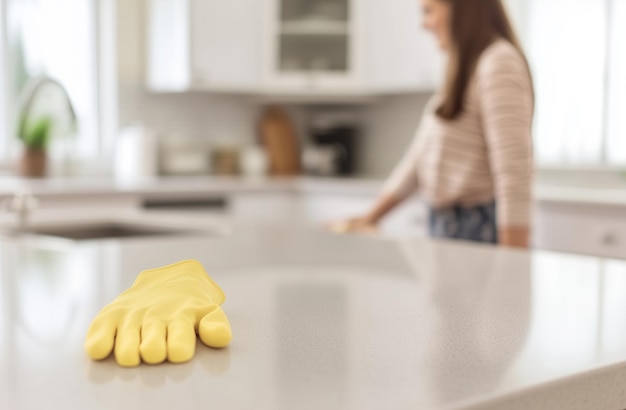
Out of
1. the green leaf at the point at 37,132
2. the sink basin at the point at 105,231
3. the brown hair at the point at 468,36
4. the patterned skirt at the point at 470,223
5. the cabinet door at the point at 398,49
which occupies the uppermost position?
the cabinet door at the point at 398,49

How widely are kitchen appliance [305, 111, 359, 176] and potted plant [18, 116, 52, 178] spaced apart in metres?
1.52

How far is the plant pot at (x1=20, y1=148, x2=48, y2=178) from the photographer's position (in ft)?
12.5

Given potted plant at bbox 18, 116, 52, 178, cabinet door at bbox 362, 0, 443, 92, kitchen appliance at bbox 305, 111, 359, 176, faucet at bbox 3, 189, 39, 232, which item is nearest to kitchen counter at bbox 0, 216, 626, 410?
faucet at bbox 3, 189, 39, 232

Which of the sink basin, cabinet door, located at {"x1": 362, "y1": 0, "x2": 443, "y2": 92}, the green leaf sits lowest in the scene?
the sink basin

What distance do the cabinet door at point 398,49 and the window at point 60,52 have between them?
1.48 meters

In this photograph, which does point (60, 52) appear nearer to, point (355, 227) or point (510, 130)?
point (355, 227)

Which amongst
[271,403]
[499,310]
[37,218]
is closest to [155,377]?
[271,403]

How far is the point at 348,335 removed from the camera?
80cm

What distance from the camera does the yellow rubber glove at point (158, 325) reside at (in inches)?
26.4

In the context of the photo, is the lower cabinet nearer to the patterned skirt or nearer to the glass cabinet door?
the patterned skirt

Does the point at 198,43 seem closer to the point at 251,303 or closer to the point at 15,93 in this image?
the point at 15,93

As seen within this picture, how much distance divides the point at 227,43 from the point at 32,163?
3.73 ft

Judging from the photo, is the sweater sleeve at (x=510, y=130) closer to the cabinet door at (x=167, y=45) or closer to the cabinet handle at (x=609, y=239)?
the cabinet handle at (x=609, y=239)

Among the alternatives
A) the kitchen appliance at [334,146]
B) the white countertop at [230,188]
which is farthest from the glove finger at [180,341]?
the kitchen appliance at [334,146]
